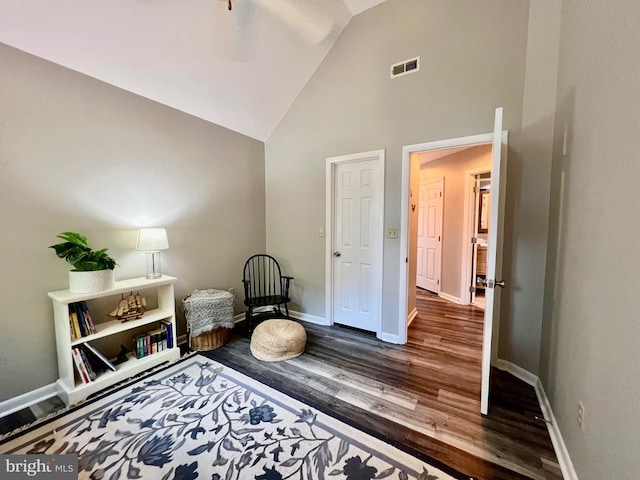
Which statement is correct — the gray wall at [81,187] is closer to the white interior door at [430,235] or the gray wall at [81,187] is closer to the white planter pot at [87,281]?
the white planter pot at [87,281]

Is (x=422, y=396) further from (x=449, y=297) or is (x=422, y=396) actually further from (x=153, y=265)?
(x=449, y=297)

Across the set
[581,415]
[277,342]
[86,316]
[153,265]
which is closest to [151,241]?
[153,265]

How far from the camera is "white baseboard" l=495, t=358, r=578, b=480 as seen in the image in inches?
52.7

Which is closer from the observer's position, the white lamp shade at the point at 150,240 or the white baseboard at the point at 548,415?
the white baseboard at the point at 548,415

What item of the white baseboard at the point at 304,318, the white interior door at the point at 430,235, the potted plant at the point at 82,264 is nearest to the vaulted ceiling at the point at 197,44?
the potted plant at the point at 82,264

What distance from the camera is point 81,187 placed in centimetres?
212

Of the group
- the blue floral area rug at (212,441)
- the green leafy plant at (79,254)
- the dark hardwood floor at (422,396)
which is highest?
the green leafy plant at (79,254)

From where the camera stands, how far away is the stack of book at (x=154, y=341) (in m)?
2.33

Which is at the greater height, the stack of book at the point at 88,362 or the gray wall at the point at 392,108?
the gray wall at the point at 392,108

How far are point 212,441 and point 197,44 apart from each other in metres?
3.18

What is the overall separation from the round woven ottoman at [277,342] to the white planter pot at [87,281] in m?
1.39

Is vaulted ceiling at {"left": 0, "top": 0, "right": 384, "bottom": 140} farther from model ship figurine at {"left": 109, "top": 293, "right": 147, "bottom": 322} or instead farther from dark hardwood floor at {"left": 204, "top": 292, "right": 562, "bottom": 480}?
dark hardwood floor at {"left": 204, "top": 292, "right": 562, "bottom": 480}

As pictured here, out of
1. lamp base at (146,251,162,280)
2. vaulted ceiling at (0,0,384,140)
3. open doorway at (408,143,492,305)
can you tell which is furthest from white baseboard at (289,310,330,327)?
vaulted ceiling at (0,0,384,140)

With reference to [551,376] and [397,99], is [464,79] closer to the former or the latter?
[397,99]
